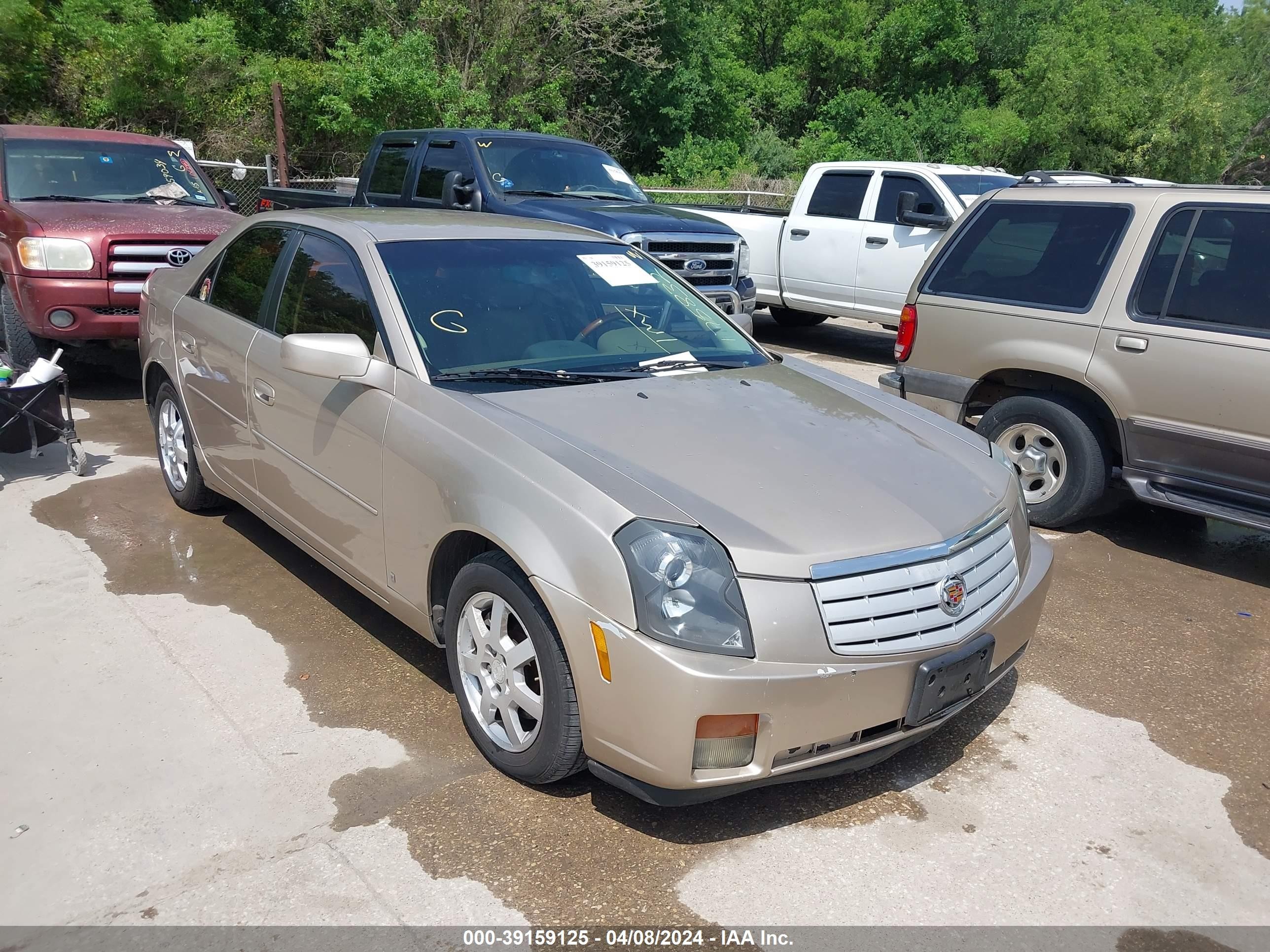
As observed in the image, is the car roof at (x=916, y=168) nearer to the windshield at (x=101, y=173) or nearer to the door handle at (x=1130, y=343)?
the door handle at (x=1130, y=343)

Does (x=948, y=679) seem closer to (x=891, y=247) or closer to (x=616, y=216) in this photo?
(x=616, y=216)

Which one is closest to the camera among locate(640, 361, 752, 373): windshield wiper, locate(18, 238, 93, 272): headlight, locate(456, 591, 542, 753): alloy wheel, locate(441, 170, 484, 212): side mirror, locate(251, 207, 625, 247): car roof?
locate(456, 591, 542, 753): alloy wheel

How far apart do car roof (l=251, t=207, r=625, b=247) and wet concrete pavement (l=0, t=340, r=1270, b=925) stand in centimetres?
165

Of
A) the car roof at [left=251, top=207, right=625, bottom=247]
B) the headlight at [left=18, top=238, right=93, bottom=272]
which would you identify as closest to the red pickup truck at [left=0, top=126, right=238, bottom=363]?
the headlight at [left=18, top=238, right=93, bottom=272]

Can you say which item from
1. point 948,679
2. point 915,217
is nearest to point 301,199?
point 915,217

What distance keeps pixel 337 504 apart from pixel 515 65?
21.2 m

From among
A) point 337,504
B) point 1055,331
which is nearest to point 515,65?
point 1055,331

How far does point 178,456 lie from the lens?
222 inches

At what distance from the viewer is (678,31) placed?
29.3 meters

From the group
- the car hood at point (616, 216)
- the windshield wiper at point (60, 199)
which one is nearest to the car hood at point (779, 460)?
the car hood at point (616, 216)

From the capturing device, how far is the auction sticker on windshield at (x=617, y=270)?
4.51 metres

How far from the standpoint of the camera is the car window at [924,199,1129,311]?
577 centimetres

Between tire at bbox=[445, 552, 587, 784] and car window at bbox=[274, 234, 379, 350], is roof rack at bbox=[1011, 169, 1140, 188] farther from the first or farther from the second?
tire at bbox=[445, 552, 587, 784]

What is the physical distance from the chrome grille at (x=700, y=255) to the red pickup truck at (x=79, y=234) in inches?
141
